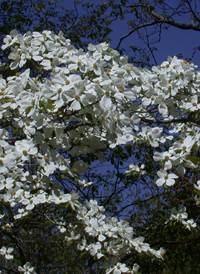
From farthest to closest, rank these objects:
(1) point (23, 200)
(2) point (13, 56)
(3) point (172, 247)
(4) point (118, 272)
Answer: (3) point (172, 247), (4) point (118, 272), (1) point (23, 200), (2) point (13, 56)

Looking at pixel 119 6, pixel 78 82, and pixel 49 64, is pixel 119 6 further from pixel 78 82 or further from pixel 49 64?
pixel 78 82

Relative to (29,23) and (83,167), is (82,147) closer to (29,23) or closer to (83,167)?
(83,167)

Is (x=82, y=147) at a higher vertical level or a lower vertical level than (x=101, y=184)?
lower

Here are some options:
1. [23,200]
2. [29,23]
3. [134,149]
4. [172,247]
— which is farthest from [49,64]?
[29,23]

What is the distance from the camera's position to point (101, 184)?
4.89 metres

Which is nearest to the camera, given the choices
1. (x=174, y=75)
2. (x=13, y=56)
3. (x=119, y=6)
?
(x=174, y=75)

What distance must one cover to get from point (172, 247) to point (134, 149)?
139 cm

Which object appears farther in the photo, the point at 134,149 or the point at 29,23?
the point at 29,23

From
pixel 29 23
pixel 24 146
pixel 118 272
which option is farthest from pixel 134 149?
pixel 29 23

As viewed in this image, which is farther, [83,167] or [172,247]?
[172,247]

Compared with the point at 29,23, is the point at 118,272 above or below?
below

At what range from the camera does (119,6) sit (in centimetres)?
569

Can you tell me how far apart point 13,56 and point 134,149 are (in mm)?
2331

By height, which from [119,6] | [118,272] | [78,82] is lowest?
[118,272]
